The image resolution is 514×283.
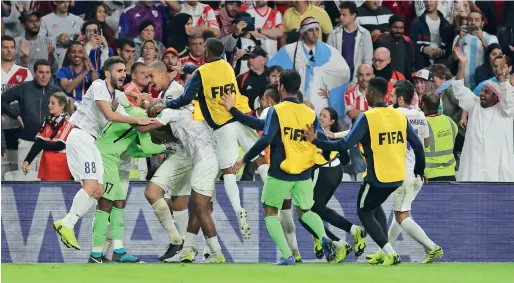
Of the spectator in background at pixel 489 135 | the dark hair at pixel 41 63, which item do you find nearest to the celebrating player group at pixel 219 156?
the spectator in background at pixel 489 135

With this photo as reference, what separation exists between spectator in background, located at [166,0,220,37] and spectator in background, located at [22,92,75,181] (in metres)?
2.81

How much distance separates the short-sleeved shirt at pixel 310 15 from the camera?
18672 millimetres

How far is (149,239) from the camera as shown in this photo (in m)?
15.7

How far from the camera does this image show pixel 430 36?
62.3ft

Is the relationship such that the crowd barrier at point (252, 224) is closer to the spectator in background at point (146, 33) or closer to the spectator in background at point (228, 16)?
the spectator in background at point (146, 33)

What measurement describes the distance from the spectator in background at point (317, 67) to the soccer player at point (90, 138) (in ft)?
14.4

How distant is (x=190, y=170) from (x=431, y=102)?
3521 millimetres

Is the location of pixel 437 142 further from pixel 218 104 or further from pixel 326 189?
pixel 218 104

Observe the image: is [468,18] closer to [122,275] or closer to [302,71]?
[302,71]

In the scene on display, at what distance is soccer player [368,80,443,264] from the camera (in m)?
13.6

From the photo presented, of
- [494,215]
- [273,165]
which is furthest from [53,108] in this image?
[494,215]

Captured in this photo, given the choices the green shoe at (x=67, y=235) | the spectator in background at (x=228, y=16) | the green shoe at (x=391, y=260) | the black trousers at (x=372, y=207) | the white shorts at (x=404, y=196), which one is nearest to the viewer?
the black trousers at (x=372, y=207)

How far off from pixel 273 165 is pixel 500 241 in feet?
13.1

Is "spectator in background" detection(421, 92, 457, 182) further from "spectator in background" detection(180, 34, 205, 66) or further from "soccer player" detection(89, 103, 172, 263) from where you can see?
"soccer player" detection(89, 103, 172, 263)
